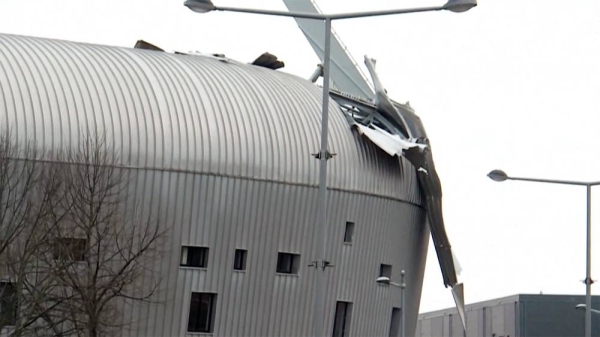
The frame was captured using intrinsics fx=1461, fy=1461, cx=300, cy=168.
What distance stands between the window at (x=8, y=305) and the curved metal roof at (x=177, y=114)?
928 cm

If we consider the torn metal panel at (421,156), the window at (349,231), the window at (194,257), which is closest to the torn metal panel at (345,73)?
the torn metal panel at (421,156)

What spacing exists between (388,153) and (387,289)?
6.62 meters

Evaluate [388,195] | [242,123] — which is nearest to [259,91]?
[242,123]

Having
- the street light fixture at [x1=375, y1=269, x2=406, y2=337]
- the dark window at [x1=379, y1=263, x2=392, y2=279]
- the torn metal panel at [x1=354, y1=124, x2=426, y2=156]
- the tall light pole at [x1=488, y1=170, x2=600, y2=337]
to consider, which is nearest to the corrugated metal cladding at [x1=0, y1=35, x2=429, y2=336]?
the torn metal panel at [x1=354, y1=124, x2=426, y2=156]

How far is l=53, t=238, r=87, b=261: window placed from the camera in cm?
5003

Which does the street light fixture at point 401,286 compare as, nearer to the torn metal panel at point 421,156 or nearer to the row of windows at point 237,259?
the torn metal panel at point 421,156

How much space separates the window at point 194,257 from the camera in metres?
60.8

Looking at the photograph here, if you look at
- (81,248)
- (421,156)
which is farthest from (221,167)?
(421,156)

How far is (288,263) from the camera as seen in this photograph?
6362 cm

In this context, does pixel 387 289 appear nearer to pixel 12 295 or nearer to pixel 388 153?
pixel 388 153

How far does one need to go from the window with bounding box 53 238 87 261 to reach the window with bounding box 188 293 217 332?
398 inches

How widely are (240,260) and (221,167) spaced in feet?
13.6

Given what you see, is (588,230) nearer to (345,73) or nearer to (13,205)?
(13,205)

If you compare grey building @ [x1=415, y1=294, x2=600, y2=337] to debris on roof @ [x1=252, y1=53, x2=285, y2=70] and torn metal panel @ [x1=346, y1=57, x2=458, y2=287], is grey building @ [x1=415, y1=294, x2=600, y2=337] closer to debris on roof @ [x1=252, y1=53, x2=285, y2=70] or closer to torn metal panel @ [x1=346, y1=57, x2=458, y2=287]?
torn metal panel @ [x1=346, y1=57, x2=458, y2=287]
